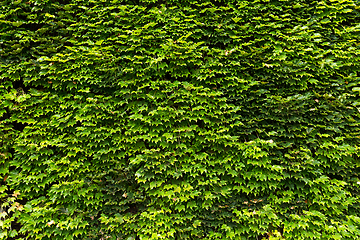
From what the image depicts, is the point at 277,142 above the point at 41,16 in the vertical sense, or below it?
below

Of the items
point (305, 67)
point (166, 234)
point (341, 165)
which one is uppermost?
point (305, 67)

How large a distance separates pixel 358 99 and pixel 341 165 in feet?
3.92

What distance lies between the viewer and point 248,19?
3.05 meters

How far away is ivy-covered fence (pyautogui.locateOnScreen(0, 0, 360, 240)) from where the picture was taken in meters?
2.80

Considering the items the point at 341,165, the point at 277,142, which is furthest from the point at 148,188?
the point at 341,165

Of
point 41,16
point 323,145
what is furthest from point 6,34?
point 323,145

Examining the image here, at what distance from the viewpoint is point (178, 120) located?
2.85m

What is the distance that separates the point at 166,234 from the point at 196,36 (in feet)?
10.9

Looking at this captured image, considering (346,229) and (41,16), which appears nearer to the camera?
(346,229)

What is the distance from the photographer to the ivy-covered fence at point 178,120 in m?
2.80

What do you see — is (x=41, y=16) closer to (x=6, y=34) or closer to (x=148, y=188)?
(x=6, y=34)

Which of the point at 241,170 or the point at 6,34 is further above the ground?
the point at 6,34

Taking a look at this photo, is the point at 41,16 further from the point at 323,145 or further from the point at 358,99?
the point at 358,99

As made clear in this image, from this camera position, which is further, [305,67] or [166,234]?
[305,67]
